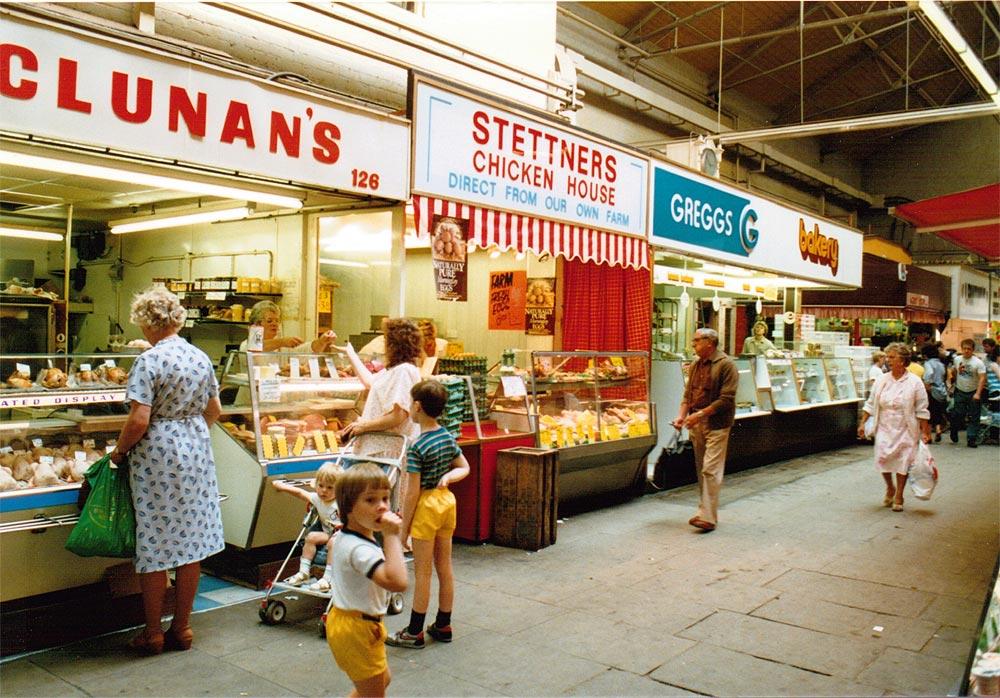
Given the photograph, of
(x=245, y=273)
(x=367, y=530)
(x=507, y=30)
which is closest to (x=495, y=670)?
(x=367, y=530)

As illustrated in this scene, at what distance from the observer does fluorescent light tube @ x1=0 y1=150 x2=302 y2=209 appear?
5457 millimetres

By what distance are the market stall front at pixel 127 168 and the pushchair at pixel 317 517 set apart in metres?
0.50

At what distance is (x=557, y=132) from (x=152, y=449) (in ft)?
18.6

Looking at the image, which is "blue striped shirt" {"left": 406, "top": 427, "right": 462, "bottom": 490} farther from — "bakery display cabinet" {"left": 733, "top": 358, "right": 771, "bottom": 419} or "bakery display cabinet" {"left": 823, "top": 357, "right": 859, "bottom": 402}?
"bakery display cabinet" {"left": 823, "top": 357, "right": 859, "bottom": 402}

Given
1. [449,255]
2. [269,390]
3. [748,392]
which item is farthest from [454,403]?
[748,392]

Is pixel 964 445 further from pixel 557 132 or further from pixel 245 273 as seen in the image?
pixel 245 273

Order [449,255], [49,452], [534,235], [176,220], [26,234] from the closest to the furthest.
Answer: [49,452]
[449,255]
[534,235]
[176,220]
[26,234]

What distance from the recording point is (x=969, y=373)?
15391 millimetres

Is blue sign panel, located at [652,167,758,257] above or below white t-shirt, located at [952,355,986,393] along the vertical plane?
above

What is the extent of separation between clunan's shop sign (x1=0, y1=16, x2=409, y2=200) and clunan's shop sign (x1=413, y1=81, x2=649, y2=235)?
0.42 m

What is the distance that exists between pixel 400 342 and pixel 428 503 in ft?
4.20

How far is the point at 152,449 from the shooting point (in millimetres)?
4492

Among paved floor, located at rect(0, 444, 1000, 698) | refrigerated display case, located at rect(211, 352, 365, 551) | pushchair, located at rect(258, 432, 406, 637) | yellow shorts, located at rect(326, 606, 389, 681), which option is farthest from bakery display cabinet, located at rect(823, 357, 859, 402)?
yellow shorts, located at rect(326, 606, 389, 681)

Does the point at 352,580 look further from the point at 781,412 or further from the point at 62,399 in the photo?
the point at 781,412
